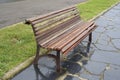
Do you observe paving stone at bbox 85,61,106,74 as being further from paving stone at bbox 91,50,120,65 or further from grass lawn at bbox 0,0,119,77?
grass lawn at bbox 0,0,119,77

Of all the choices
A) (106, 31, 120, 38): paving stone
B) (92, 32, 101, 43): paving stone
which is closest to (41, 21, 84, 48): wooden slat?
(92, 32, 101, 43): paving stone

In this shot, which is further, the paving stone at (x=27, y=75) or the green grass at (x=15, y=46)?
the green grass at (x=15, y=46)

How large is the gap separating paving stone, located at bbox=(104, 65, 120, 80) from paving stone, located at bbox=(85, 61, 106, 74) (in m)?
0.15

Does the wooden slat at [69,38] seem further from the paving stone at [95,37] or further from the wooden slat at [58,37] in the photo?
the paving stone at [95,37]

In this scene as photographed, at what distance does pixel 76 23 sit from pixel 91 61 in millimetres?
1250

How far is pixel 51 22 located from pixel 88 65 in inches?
44.4

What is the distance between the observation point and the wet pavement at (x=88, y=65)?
14.9ft

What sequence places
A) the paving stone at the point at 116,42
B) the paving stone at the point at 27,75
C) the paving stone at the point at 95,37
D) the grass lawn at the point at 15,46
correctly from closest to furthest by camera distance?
the paving stone at the point at 27,75, the grass lawn at the point at 15,46, the paving stone at the point at 116,42, the paving stone at the point at 95,37

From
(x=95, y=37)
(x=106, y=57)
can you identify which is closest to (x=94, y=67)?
(x=106, y=57)

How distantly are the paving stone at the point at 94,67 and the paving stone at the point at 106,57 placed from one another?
22 cm

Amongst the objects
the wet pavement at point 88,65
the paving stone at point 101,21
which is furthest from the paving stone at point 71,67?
the paving stone at point 101,21

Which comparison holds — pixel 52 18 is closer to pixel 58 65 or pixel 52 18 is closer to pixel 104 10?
pixel 58 65

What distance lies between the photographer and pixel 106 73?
4707 mm

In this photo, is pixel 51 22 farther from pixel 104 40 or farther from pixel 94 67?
pixel 104 40
